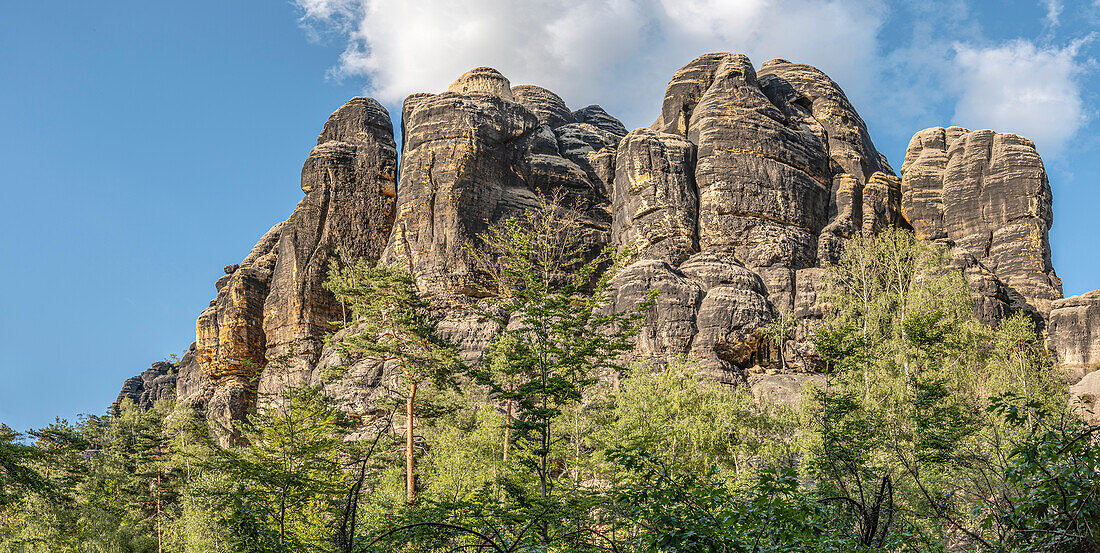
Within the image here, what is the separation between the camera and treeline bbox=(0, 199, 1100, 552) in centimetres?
661

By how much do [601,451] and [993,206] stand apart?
186 feet

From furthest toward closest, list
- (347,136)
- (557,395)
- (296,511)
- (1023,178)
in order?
1. (347,136)
2. (1023,178)
3. (296,511)
4. (557,395)

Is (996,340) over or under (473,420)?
over

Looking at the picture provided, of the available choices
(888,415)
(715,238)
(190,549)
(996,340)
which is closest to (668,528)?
(888,415)

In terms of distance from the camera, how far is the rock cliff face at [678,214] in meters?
48.7

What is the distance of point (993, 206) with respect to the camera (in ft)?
202

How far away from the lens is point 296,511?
77.8 feet

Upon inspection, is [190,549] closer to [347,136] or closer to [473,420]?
[473,420]

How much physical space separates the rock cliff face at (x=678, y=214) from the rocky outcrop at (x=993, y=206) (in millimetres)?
156

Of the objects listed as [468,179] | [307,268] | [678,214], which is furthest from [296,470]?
[678,214]

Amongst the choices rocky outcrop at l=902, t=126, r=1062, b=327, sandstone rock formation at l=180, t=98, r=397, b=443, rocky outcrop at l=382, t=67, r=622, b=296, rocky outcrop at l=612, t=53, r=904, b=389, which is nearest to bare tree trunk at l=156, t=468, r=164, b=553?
sandstone rock formation at l=180, t=98, r=397, b=443

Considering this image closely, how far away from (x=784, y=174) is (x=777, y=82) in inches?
665

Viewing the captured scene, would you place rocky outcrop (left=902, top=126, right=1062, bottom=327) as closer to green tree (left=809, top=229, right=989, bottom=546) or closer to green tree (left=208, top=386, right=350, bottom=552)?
green tree (left=809, top=229, right=989, bottom=546)

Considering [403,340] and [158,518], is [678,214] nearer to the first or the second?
[403,340]
